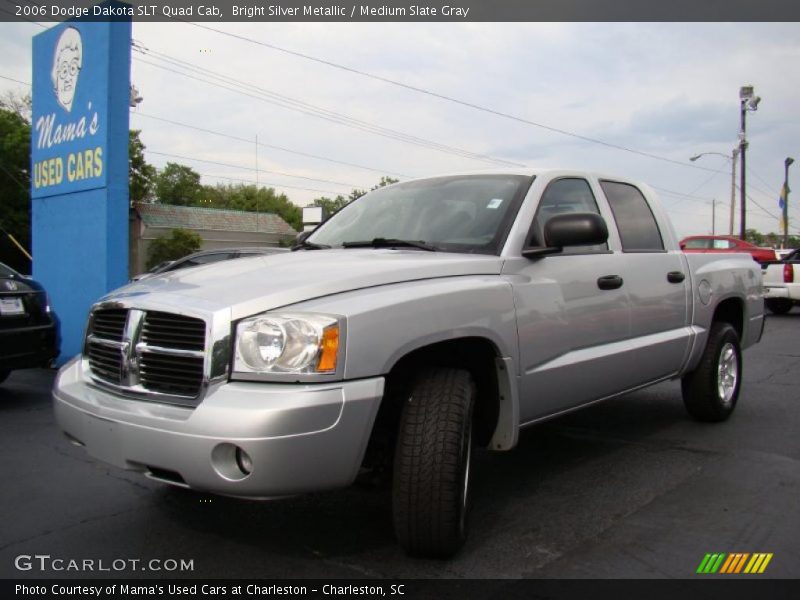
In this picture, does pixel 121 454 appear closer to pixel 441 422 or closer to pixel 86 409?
pixel 86 409

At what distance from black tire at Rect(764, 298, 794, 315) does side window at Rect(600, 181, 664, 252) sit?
40.3ft

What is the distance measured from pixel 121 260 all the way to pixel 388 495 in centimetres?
608

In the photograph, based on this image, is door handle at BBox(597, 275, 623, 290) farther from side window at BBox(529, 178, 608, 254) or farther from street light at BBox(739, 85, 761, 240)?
street light at BBox(739, 85, 761, 240)

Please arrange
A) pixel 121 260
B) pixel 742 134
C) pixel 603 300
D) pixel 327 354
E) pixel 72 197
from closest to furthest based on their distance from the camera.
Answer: pixel 327 354, pixel 603 300, pixel 121 260, pixel 72 197, pixel 742 134

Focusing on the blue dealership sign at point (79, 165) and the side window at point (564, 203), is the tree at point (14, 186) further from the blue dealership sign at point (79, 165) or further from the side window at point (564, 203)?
the side window at point (564, 203)

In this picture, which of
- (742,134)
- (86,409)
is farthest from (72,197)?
(742,134)

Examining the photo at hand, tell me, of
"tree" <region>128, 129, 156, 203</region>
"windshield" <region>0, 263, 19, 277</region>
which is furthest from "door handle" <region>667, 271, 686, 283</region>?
"tree" <region>128, 129, 156, 203</region>

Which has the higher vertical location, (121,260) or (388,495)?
(121,260)

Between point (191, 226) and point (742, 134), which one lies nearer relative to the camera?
point (742, 134)

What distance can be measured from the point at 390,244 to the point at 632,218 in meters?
1.93

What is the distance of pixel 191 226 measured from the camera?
2018 inches

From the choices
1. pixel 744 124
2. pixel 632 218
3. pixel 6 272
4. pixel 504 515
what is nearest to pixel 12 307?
pixel 6 272

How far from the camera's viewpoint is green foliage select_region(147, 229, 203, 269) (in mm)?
45812

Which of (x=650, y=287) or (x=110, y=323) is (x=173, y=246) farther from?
(x=110, y=323)
